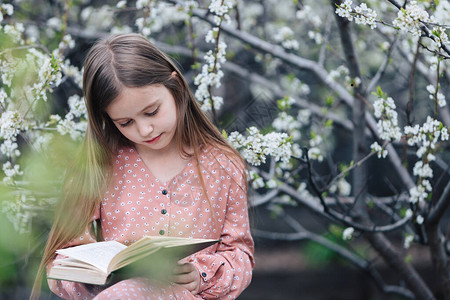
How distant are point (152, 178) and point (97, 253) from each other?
0.39 meters

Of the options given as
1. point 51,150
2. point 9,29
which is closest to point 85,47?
point 9,29

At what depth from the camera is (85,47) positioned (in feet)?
9.52

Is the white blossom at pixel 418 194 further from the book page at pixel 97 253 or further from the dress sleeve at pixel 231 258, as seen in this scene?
the book page at pixel 97 253

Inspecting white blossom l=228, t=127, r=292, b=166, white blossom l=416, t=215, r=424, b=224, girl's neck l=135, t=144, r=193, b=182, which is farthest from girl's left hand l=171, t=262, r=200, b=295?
white blossom l=416, t=215, r=424, b=224

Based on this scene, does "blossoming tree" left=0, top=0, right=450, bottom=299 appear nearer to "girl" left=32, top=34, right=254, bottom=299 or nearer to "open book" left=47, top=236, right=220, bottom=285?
"girl" left=32, top=34, right=254, bottom=299

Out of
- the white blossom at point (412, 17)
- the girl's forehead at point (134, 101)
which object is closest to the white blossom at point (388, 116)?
the white blossom at point (412, 17)

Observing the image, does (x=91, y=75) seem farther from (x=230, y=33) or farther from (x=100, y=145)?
(x=230, y=33)

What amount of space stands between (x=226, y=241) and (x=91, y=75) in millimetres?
658

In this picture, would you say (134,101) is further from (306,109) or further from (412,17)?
(306,109)

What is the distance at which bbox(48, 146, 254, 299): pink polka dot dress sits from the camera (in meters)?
1.70

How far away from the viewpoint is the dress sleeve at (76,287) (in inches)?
62.9

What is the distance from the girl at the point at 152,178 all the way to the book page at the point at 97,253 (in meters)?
0.13

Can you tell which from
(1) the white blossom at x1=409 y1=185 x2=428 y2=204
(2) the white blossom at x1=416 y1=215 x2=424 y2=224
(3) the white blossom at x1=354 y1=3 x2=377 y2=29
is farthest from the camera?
(2) the white blossom at x1=416 y1=215 x2=424 y2=224

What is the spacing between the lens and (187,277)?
1.57 metres
